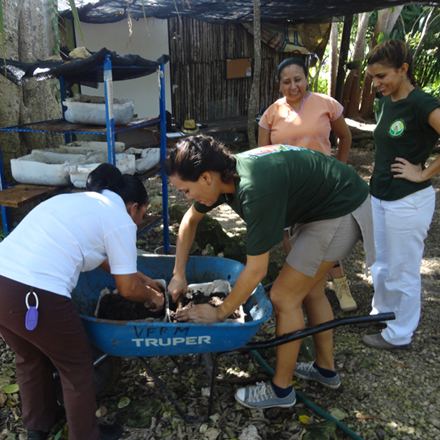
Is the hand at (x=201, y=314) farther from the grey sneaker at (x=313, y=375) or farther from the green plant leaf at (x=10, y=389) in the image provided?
the green plant leaf at (x=10, y=389)

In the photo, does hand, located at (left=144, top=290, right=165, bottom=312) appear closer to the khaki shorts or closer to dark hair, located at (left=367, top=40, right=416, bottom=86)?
the khaki shorts

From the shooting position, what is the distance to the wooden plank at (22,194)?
2.90m

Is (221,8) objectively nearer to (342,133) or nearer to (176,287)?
(342,133)

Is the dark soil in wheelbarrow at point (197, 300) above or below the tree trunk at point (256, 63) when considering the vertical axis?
below

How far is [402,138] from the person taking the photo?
101 inches

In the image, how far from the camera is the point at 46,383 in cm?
199

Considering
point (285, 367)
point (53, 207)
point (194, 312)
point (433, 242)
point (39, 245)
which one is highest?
point (53, 207)

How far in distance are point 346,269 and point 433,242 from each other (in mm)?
1372

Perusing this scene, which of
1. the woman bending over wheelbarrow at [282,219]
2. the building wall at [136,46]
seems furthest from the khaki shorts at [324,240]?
the building wall at [136,46]

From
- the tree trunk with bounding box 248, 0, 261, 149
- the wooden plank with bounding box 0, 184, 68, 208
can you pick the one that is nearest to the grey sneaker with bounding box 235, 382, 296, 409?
the wooden plank with bounding box 0, 184, 68, 208

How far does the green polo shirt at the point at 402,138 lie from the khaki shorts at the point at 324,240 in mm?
651

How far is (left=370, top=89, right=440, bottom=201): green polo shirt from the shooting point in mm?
2430

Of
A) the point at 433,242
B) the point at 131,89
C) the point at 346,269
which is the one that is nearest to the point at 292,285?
the point at 346,269

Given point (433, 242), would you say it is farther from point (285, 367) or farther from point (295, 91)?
point (285, 367)
